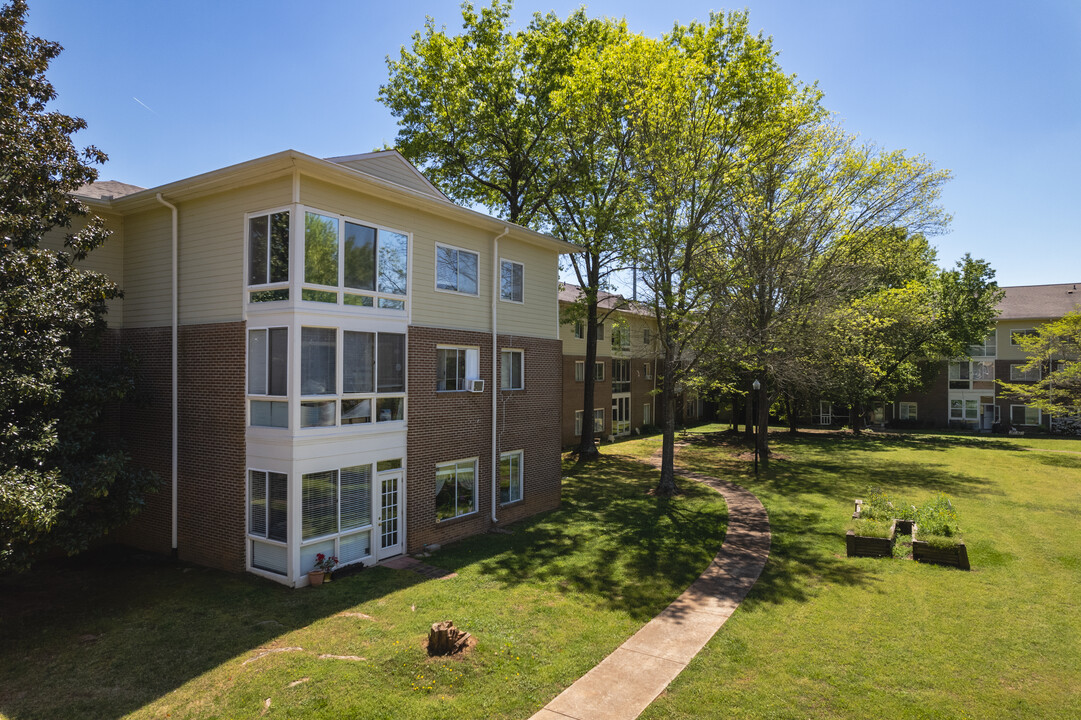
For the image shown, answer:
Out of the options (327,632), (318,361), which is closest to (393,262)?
(318,361)

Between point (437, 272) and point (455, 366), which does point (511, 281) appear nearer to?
point (437, 272)

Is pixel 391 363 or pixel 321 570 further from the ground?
pixel 391 363

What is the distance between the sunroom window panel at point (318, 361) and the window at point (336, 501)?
1700mm

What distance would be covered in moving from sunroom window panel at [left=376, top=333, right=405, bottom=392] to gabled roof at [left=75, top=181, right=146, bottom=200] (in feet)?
26.3

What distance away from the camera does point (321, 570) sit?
35.7 feet

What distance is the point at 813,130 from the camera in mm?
22016

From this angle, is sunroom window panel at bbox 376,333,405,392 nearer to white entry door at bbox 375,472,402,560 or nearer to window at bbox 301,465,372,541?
window at bbox 301,465,372,541

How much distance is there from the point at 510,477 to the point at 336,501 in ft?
19.1

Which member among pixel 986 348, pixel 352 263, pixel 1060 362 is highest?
pixel 352 263

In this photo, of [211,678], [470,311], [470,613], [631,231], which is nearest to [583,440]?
[631,231]

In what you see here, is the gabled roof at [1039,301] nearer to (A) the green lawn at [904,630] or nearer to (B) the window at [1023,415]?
(B) the window at [1023,415]

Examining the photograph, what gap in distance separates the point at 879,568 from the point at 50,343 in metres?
16.3

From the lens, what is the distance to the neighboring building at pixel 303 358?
35.5ft

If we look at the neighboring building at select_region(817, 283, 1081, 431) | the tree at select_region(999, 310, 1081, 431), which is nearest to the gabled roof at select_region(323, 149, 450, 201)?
the tree at select_region(999, 310, 1081, 431)
